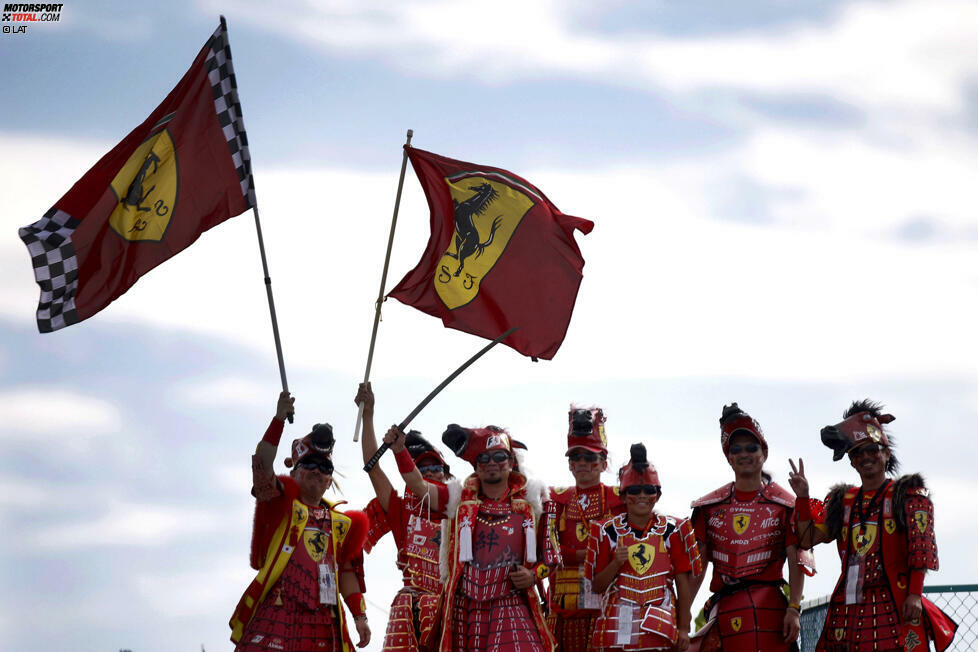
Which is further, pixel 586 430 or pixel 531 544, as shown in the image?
pixel 586 430

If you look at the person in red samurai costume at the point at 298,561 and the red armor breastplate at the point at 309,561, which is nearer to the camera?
the person in red samurai costume at the point at 298,561

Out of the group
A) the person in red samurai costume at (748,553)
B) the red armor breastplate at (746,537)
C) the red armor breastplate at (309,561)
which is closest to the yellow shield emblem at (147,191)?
the red armor breastplate at (309,561)

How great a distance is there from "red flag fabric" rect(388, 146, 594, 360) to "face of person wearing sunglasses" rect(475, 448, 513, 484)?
4.97ft

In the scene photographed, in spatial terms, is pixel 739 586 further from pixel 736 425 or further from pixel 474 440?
pixel 474 440

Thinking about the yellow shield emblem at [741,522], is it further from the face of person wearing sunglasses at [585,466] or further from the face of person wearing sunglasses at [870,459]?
the face of person wearing sunglasses at [585,466]

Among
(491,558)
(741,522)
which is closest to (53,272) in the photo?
(491,558)

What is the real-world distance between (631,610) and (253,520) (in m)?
3.29

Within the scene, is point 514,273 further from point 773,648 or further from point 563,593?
point 773,648

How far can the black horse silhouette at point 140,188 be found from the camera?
10.7m

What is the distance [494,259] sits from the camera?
11367 millimetres

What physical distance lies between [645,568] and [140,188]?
540 centimetres

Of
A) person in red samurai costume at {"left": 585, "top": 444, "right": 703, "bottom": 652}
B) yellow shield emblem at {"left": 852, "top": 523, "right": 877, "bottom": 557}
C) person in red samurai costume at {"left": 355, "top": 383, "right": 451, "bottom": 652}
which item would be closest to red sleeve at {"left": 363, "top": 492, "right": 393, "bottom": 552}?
person in red samurai costume at {"left": 355, "top": 383, "right": 451, "bottom": 652}

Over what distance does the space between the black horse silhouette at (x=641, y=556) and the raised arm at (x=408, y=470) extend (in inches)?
65.9

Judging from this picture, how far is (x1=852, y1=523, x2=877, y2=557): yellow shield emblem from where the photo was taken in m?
10.1
